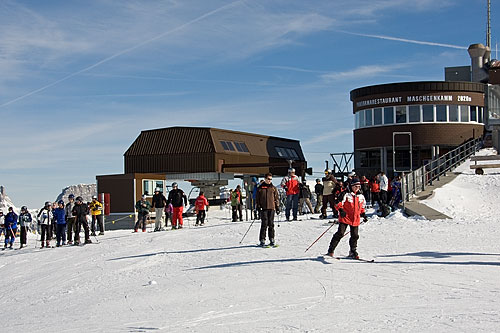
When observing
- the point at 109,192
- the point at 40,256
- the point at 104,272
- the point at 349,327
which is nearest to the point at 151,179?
the point at 109,192

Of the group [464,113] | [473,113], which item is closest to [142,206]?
[464,113]

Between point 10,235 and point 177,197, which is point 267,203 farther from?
point 10,235

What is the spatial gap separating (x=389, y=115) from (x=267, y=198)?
2243cm

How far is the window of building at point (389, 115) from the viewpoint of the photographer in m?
34.8

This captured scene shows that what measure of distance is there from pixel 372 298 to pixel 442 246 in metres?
5.41

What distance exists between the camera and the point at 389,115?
35.0m

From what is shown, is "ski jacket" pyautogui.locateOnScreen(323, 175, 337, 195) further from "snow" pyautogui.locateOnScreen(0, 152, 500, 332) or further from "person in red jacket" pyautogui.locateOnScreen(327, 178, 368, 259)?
"person in red jacket" pyautogui.locateOnScreen(327, 178, 368, 259)

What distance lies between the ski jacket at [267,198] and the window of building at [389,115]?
22062mm

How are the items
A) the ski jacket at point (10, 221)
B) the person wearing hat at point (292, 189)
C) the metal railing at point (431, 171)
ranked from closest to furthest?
the person wearing hat at point (292, 189)
the metal railing at point (431, 171)
the ski jacket at point (10, 221)

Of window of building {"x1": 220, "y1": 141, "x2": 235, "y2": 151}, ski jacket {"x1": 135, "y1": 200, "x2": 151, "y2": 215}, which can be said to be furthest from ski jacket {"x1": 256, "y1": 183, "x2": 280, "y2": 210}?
window of building {"x1": 220, "y1": 141, "x2": 235, "y2": 151}

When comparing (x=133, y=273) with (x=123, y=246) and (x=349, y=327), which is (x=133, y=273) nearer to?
(x=123, y=246)

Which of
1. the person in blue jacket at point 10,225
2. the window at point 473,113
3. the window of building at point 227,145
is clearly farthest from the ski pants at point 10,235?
the window at point 473,113

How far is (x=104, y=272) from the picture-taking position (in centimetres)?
1352

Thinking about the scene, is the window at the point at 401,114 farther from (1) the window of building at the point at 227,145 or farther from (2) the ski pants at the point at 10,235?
(2) the ski pants at the point at 10,235
